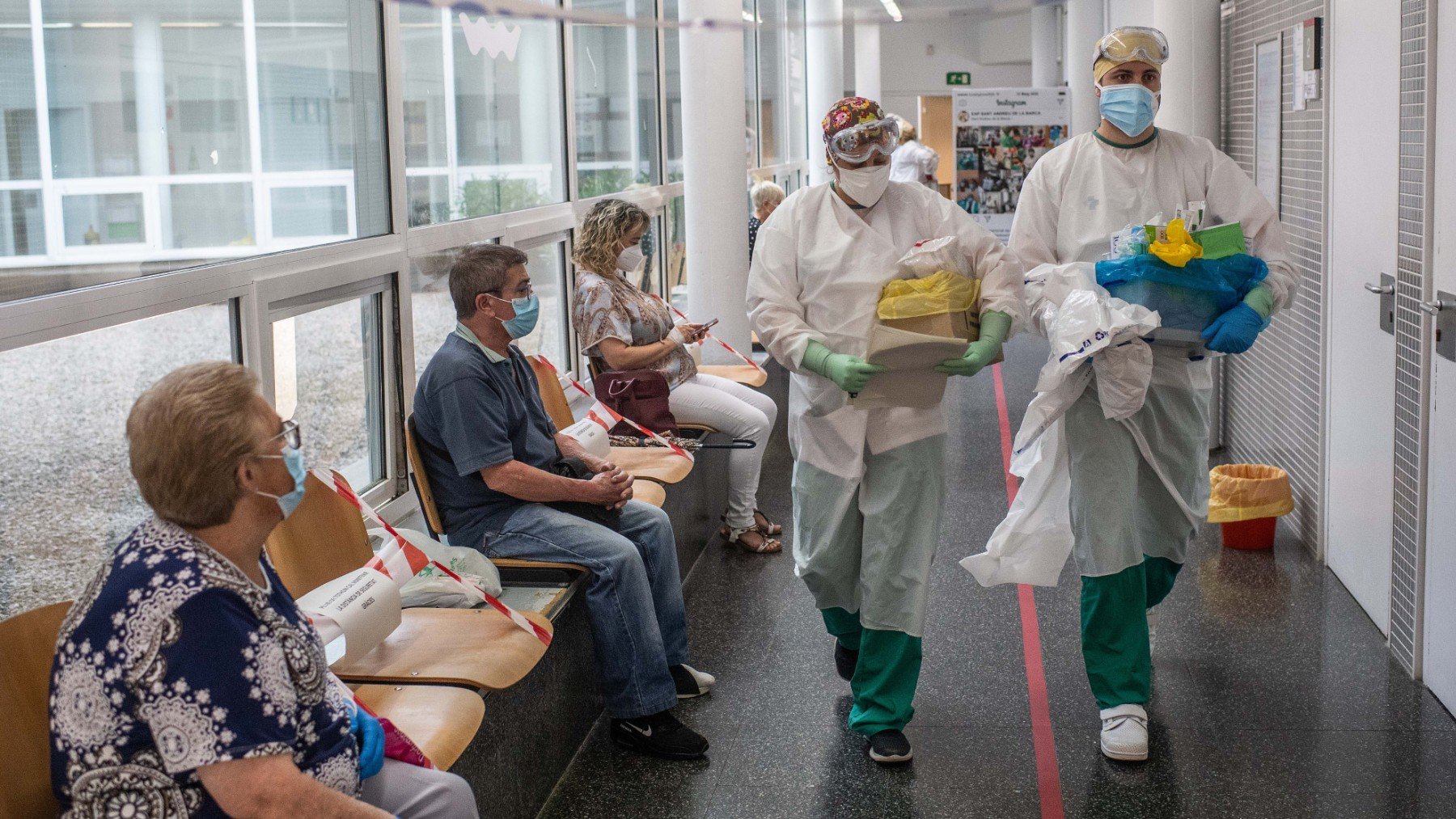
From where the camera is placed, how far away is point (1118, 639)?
126 inches

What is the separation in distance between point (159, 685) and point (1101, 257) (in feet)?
7.78

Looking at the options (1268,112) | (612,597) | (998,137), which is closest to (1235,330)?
(612,597)

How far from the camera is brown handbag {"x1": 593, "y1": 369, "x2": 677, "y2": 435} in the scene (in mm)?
4594

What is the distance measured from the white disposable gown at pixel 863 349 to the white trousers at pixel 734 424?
5.90 ft

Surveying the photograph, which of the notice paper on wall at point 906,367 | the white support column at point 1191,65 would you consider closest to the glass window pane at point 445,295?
the notice paper on wall at point 906,367

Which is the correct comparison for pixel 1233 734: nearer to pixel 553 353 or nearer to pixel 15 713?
pixel 15 713

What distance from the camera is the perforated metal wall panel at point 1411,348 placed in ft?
11.2

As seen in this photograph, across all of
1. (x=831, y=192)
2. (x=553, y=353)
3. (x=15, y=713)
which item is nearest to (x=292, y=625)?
(x=15, y=713)

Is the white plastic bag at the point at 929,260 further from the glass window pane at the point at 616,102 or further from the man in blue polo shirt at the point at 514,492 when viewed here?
the glass window pane at the point at 616,102

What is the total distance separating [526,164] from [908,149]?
6625mm

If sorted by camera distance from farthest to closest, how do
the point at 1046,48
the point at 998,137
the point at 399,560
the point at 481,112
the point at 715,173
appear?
the point at 1046,48 → the point at 998,137 → the point at 715,173 → the point at 481,112 → the point at 399,560

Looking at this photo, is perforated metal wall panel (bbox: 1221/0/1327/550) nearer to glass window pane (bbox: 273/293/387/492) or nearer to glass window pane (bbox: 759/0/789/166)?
glass window pane (bbox: 273/293/387/492)

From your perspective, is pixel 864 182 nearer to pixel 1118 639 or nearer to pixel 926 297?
pixel 926 297

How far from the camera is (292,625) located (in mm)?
1758
